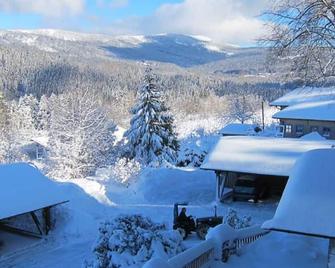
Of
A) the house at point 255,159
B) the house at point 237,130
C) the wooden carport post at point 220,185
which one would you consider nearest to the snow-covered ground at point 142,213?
the wooden carport post at point 220,185

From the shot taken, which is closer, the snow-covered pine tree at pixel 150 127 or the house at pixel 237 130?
the snow-covered pine tree at pixel 150 127

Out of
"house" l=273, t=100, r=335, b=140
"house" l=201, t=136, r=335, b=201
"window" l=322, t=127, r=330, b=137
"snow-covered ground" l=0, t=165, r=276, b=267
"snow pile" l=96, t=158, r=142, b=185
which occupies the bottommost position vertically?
"snow-covered ground" l=0, t=165, r=276, b=267

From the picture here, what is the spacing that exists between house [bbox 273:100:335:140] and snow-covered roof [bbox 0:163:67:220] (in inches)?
972

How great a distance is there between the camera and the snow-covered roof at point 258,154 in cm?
2280

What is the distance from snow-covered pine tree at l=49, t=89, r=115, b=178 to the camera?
129 ft

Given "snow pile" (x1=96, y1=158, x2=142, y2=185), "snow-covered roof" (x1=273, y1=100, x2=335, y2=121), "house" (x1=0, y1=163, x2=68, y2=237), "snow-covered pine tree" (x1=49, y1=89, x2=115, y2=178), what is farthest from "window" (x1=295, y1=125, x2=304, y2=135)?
"house" (x1=0, y1=163, x2=68, y2=237)

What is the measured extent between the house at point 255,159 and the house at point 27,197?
7.42 m

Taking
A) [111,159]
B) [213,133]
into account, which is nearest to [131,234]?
[111,159]

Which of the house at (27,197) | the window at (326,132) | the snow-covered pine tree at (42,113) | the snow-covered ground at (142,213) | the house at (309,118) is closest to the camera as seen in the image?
the snow-covered ground at (142,213)

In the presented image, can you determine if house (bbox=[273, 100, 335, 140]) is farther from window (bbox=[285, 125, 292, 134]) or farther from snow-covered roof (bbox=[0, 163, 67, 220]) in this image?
snow-covered roof (bbox=[0, 163, 67, 220])

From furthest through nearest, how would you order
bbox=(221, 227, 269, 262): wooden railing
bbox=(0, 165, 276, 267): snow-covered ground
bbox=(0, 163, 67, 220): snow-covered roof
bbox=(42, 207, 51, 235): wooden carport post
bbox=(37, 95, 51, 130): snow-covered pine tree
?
1. bbox=(37, 95, 51, 130): snow-covered pine tree
2. bbox=(42, 207, 51, 235): wooden carport post
3. bbox=(0, 163, 67, 220): snow-covered roof
4. bbox=(0, 165, 276, 267): snow-covered ground
5. bbox=(221, 227, 269, 262): wooden railing

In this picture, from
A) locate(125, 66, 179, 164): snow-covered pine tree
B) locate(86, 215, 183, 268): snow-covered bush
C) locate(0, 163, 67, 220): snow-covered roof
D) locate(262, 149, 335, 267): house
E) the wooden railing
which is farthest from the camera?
locate(125, 66, 179, 164): snow-covered pine tree

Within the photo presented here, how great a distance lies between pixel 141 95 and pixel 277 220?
3465cm

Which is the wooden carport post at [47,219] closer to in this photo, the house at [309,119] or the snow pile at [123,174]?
the snow pile at [123,174]
